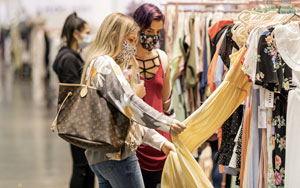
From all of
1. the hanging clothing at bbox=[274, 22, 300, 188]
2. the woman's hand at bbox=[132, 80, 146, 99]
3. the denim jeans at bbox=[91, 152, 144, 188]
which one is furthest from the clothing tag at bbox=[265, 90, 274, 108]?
the denim jeans at bbox=[91, 152, 144, 188]

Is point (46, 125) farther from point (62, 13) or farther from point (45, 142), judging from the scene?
point (62, 13)

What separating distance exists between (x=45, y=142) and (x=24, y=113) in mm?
2668

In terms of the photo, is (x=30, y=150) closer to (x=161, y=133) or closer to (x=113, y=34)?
(x=161, y=133)

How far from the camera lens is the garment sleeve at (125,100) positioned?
294 cm

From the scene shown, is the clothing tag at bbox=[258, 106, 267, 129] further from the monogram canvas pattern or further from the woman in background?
the woman in background

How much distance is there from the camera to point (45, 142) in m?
8.29

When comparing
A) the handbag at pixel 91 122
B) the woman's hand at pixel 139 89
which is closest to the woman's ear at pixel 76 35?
the woman's hand at pixel 139 89

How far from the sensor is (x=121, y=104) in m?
2.94

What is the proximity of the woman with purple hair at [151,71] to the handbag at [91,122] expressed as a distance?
27.5 inches

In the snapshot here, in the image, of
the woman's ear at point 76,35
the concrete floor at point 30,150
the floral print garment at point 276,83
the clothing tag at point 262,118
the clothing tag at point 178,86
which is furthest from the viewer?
the concrete floor at point 30,150

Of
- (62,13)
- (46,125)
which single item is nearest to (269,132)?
(46,125)

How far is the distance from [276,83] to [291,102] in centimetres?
14

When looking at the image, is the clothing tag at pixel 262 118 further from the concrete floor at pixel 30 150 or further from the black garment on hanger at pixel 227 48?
the concrete floor at pixel 30 150

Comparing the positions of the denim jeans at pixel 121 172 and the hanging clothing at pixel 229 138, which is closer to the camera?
the denim jeans at pixel 121 172
